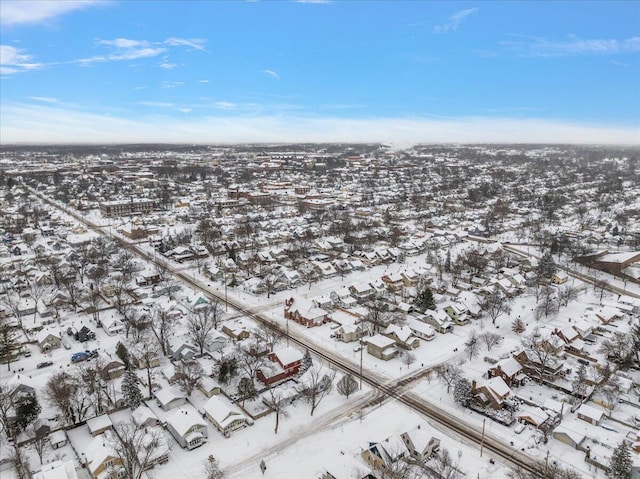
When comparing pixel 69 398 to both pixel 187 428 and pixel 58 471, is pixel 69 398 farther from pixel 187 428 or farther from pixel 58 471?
pixel 187 428

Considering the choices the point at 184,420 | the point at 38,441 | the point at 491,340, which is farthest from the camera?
the point at 491,340

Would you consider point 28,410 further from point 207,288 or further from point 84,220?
point 84,220

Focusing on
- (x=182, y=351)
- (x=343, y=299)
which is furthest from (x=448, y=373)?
(x=182, y=351)

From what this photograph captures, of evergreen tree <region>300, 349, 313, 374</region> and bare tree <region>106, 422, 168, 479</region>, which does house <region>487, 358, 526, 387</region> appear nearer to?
evergreen tree <region>300, 349, 313, 374</region>

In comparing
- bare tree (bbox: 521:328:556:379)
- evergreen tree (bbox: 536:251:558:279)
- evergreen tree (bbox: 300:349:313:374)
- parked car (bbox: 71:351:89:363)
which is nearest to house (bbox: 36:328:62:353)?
parked car (bbox: 71:351:89:363)

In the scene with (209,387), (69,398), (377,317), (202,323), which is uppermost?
(69,398)

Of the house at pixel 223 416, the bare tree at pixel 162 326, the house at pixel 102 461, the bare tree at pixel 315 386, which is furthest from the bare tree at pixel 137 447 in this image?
the bare tree at pixel 162 326
